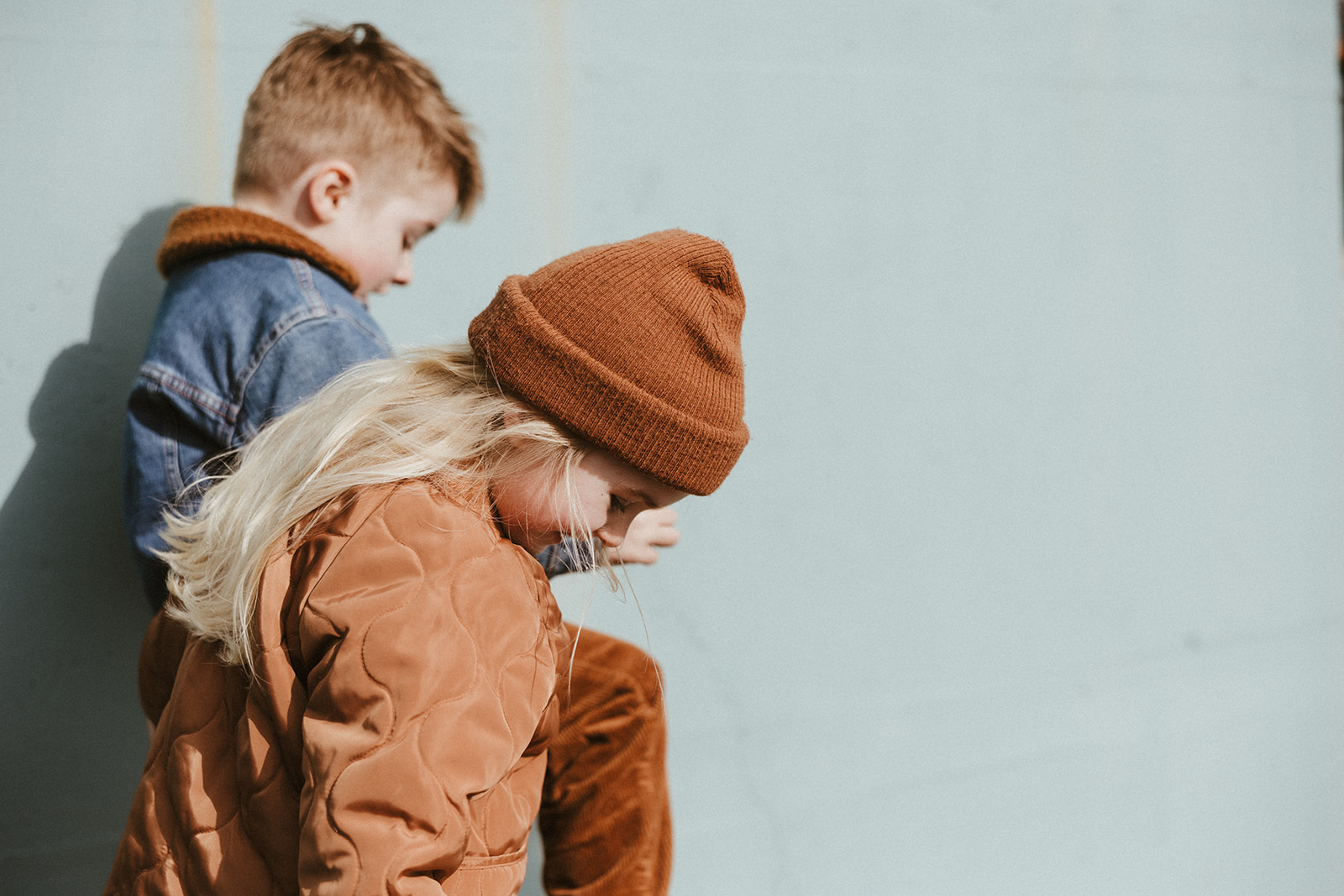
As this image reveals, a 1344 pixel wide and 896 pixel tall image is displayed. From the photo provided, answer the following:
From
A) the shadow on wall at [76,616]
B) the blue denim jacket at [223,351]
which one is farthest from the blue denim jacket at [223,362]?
the shadow on wall at [76,616]

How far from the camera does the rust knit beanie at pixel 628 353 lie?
109 cm

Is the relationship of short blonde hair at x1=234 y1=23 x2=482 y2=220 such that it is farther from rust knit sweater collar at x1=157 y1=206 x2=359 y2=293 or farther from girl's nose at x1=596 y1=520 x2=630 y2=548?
girl's nose at x1=596 y1=520 x2=630 y2=548

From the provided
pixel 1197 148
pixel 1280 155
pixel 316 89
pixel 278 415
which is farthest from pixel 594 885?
pixel 1280 155

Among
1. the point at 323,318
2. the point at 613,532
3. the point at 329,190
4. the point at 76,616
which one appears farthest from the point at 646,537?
the point at 76,616

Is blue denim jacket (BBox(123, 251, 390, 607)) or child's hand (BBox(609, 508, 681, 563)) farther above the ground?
blue denim jacket (BBox(123, 251, 390, 607))

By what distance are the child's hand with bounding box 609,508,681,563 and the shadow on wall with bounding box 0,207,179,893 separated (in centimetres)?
87

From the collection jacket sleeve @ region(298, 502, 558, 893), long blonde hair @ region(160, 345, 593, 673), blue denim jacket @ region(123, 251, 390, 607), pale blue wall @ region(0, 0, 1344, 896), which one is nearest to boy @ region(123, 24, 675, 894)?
blue denim jacket @ region(123, 251, 390, 607)

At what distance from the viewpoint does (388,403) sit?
1.14 metres

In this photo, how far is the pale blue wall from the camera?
1634mm

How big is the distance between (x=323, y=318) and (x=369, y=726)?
25.0 inches

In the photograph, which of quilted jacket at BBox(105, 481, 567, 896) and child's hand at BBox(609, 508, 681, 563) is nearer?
quilted jacket at BBox(105, 481, 567, 896)

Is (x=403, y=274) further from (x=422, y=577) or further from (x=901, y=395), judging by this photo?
(x=901, y=395)

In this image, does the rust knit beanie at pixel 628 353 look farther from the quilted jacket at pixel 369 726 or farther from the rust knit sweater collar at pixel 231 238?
the rust knit sweater collar at pixel 231 238

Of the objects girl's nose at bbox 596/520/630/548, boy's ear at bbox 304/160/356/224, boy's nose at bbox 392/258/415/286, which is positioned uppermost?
boy's ear at bbox 304/160/356/224
